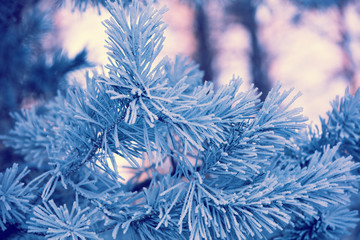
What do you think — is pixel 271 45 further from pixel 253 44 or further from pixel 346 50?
pixel 346 50

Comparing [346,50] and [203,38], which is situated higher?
[203,38]

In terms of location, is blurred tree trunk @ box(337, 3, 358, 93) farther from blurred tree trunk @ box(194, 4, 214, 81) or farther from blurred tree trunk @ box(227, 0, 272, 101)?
blurred tree trunk @ box(194, 4, 214, 81)

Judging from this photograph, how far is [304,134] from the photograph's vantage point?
1.51ft

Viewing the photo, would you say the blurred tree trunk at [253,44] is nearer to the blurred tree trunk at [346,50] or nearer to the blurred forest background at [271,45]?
the blurred forest background at [271,45]

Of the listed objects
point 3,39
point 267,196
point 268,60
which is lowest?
point 267,196

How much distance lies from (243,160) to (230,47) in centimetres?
308

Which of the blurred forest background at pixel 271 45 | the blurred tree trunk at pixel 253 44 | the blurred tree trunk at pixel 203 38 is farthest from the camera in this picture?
the blurred tree trunk at pixel 203 38

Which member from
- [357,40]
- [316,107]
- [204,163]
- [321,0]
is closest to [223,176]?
[204,163]

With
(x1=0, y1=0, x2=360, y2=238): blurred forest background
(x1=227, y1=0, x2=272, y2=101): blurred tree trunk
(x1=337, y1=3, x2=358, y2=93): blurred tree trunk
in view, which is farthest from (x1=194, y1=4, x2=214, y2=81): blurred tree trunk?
(x1=337, y1=3, x2=358, y2=93): blurred tree trunk

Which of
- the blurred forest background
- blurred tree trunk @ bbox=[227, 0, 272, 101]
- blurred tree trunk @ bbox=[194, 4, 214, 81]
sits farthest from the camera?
blurred tree trunk @ bbox=[194, 4, 214, 81]

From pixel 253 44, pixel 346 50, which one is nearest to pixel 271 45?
pixel 253 44

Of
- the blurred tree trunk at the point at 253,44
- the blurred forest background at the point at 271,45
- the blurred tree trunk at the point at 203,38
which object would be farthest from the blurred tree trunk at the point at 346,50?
the blurred tree trunk at the point at 203,38

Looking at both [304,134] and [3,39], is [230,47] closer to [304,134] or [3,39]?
[3,39]

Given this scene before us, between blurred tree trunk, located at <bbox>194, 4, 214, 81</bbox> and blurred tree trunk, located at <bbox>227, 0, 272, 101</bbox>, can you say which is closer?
blurred tree trunk, located at <bbox>227, 0, 272, 101</bbox>
